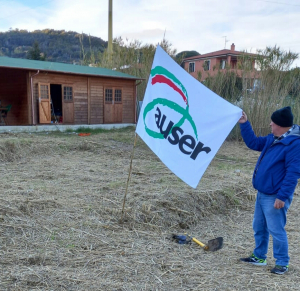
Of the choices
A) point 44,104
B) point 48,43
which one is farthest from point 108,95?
point 48,43

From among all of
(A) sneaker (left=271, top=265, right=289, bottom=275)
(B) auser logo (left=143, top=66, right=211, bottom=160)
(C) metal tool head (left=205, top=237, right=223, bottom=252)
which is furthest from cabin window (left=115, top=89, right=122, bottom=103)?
(A) sneaker (left=271, top=265, right=289, bottom=275)

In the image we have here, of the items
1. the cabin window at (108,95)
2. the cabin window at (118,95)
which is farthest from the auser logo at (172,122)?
the cabin window at (118,95)

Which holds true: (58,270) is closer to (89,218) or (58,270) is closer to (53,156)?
(89,218)

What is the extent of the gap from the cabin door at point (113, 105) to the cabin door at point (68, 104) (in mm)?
1876

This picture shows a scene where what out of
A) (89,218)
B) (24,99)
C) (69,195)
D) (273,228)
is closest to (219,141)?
(273,228)

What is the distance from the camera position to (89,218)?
12.1 feet

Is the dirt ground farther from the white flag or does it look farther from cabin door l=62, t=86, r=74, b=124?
cabin door l=62, t=86, r=74, b=124

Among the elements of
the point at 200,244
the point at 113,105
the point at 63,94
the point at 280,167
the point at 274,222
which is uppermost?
the point at 63,94

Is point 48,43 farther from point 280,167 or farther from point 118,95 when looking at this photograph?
point 280,167

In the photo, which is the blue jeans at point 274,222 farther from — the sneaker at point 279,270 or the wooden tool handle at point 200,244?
the wooden tool handle at point 200,244

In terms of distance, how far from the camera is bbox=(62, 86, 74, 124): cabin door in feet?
47.1

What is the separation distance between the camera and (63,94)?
1427cm

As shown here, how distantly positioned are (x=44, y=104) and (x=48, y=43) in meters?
55.1

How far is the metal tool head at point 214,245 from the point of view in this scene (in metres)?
3.23
